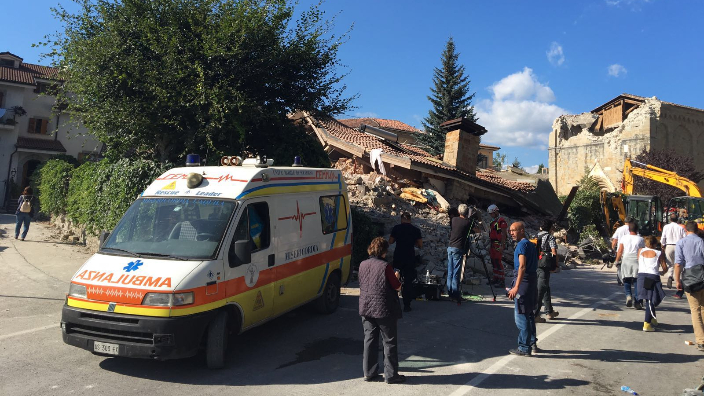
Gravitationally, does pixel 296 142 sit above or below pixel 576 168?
below

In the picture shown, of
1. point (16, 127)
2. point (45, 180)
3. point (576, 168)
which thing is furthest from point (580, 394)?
point (576, 168)

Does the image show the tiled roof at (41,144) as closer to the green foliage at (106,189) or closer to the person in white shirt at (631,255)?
the green foliage at (106,189)

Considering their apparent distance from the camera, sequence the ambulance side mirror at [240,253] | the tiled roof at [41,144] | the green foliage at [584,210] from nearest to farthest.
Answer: the ambulance side mirror at [240,253]
the green foliage at [584,210]
the tiled roof at [41,144]

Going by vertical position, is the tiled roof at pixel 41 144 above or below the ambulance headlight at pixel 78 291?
above

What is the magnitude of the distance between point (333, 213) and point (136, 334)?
399 centimetres

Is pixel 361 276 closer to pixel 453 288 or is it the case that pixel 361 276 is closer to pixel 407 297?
pixel 407 297

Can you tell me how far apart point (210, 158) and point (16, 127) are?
2581 cm

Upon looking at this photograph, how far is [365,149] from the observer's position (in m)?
17.1

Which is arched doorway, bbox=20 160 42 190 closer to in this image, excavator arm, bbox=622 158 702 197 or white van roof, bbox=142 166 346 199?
white van roof, bbox=142 166 346 199

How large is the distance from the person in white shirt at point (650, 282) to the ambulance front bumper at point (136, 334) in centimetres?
699

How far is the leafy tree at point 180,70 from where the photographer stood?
10.5 metres

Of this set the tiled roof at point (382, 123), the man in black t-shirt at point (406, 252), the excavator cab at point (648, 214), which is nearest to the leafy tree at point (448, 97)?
the tiled roof at point (382, 123)

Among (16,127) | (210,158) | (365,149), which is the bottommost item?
(210,158)

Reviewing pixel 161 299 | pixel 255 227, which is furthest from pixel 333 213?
pixel 161 299
